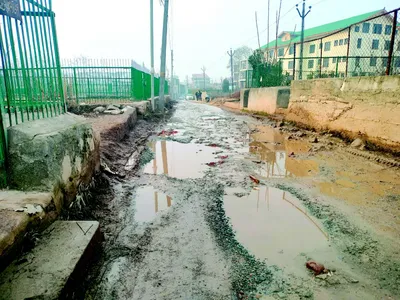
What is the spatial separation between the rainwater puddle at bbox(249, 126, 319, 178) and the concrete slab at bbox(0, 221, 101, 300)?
2.89 metres

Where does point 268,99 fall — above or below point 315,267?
above

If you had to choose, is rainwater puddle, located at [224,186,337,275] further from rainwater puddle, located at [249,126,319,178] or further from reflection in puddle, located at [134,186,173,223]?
rainwater puddle, located at [249,126,319,178]

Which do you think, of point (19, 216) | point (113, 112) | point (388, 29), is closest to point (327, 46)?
point (388, 29)

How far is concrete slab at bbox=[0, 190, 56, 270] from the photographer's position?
163 cm

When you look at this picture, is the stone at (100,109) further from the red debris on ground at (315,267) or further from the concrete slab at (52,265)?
the red debris on ground at (315,267)

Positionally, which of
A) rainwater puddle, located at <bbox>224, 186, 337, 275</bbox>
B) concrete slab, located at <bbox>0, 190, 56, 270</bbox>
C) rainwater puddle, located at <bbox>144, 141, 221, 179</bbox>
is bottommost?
rainwater puddle, located at <bbox>224, 186, 337, 275</bbox>

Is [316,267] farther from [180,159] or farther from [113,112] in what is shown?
[113,112]

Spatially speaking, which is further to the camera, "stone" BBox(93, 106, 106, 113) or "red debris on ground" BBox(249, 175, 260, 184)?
"stone" BBox(93, 106, 106, 113)

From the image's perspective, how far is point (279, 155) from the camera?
5.47m

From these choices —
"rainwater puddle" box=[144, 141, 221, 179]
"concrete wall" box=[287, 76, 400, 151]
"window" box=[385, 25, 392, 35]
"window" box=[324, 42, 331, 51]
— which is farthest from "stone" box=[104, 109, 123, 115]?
"window" box=[324, 42, 331, 51]

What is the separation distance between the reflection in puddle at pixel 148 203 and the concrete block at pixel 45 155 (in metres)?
0.72

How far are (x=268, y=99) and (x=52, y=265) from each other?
1139 cm

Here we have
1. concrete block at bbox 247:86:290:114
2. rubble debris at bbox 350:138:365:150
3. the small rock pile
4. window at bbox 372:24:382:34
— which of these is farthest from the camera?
concrete block at bbox 247:86:290:114

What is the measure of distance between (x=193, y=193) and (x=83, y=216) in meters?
1.34
